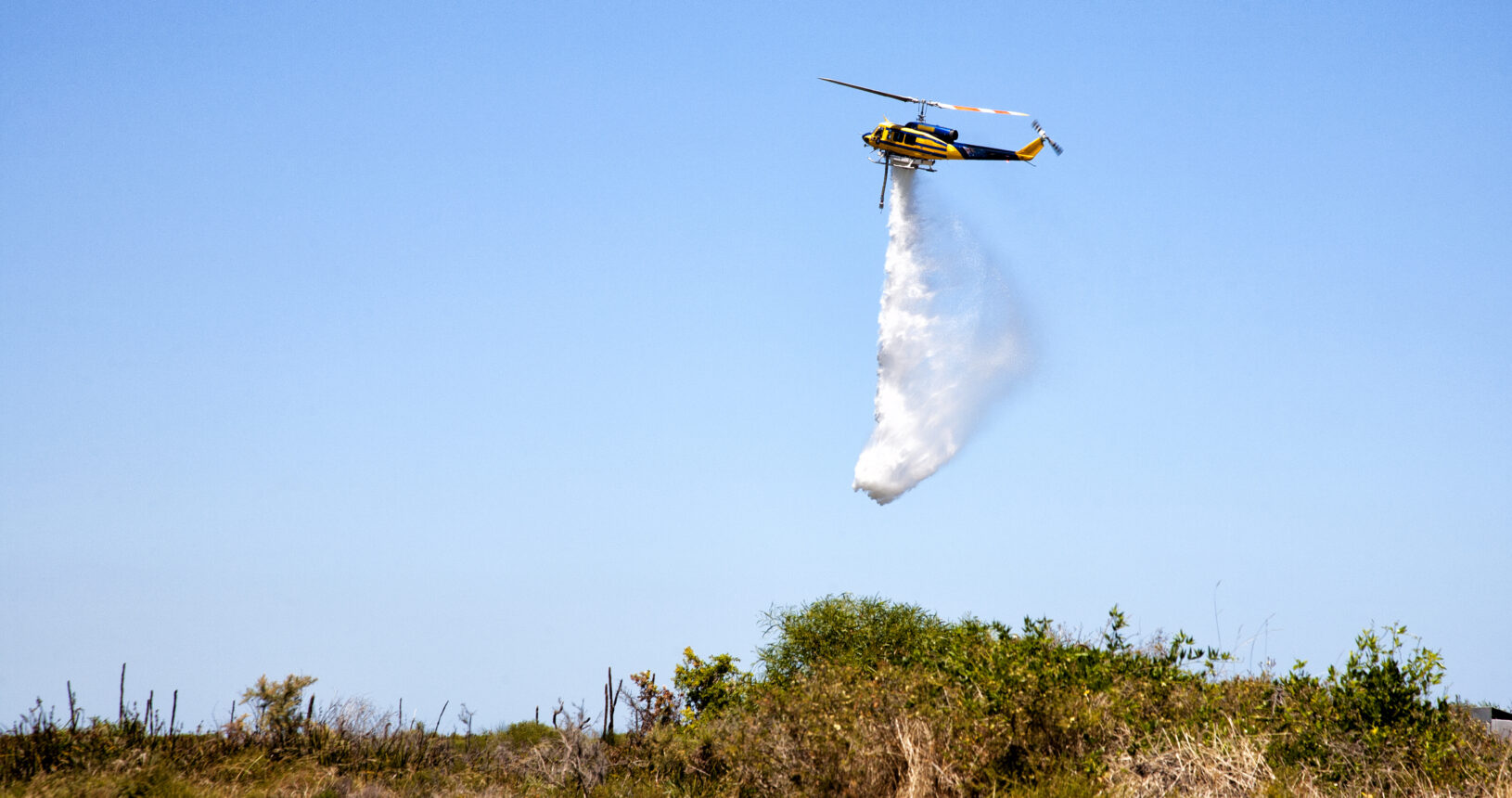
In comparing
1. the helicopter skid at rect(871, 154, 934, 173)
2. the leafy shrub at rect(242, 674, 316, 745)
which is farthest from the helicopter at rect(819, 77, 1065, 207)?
the leafy shrub at rect(242, 674, 316, 745)

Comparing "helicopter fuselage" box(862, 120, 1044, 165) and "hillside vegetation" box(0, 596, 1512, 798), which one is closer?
"hillside vegetation" box(0, 596, 1512, 798)

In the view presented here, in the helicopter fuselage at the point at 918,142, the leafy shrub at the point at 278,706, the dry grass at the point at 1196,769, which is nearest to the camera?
the dry grass at the point at 1196,769

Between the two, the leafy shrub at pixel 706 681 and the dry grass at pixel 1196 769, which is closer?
the dry grass at pixel 1196 769

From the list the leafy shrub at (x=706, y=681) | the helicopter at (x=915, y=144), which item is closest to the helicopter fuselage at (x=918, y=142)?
the helicopter at (x=915, y=144)

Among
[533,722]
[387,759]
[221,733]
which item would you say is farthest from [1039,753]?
[533,722]

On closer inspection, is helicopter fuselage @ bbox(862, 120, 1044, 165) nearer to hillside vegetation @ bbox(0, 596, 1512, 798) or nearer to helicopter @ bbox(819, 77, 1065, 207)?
helicopter @ bbox(819, 77, 1065, 207)

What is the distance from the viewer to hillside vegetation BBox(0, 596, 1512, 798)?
62.4ft

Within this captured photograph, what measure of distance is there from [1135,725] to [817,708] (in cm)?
599

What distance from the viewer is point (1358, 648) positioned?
68.0 ft

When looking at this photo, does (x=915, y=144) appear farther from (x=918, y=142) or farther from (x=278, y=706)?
(x=278, y=706)

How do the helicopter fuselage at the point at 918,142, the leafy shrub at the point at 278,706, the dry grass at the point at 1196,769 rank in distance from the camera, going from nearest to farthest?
the dry grass at the point at 1196,769, the leafy shrub at the point at 278,706, the helicopter fuselage at the point at 918,142

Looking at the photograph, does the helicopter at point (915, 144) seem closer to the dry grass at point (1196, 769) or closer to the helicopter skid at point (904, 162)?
the helicopter skid at point (904, 162)

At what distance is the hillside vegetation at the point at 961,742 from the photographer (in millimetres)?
19031

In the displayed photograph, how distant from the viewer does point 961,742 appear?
67.3ft
